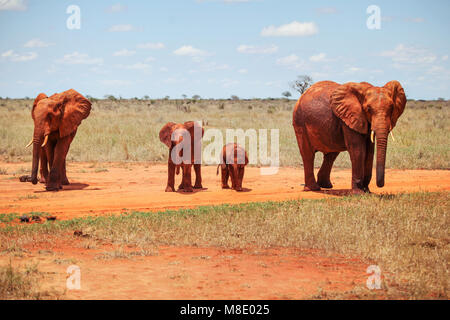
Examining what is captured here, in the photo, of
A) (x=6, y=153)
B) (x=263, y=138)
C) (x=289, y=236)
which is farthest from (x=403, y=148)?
(x=6, y=153)

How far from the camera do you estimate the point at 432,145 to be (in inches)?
891

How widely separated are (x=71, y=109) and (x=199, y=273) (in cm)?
903

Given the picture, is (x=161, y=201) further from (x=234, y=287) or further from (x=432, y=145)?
(x=432, y=145)

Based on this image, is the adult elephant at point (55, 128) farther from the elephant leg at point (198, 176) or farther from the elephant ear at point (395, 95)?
the elephant ear at point (395, 95)

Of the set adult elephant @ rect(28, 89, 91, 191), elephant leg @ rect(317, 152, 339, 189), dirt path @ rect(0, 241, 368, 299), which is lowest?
dirt path @ rect(0, 241, 368, 299)

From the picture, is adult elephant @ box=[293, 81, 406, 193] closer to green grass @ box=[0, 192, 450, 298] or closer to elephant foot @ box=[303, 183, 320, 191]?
elephant foot @ box=[303, 183, 320, 191]

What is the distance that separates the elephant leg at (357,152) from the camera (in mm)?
12305

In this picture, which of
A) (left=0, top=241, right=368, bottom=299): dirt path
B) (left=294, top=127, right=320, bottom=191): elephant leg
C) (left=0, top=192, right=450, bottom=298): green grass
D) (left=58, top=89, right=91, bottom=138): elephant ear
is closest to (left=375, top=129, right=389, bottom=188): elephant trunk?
(left=0, top=192, right=450, bottom=298): green grass

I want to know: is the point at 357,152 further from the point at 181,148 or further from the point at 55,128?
the point at 55,128

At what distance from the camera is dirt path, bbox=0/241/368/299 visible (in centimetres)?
644

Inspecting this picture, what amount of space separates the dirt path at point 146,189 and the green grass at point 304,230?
4.49 feet

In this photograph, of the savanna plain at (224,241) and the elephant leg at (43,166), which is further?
the elephant leg at (43,166)

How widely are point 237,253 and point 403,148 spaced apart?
15.3 meters

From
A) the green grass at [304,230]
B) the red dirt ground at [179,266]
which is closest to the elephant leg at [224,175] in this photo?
the red dirt ground at [179,266]
